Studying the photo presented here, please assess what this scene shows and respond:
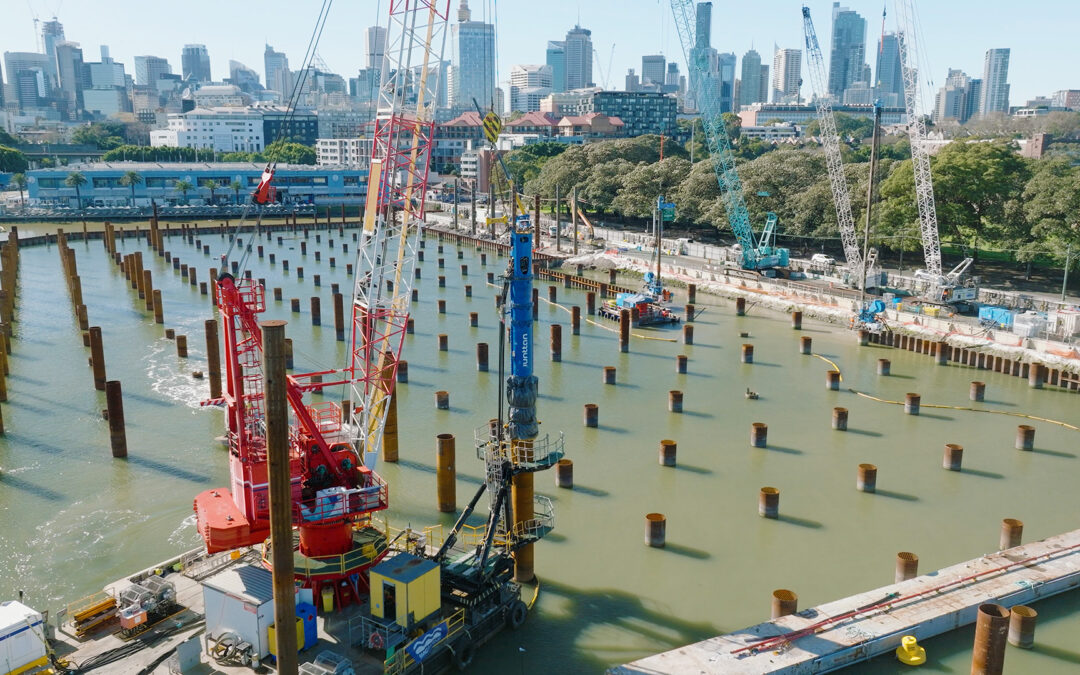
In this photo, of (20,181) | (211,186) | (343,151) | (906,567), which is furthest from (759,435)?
Answer: (343,151)

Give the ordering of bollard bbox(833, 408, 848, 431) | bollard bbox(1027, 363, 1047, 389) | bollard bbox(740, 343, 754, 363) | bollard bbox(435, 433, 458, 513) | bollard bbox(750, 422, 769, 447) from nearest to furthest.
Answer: bollard bbox(435, 433, 458, 513) < bollard bbox(750, 422, 769, 447) < bollard bbox(833, 408, 848, 431) < bollard bbox(1027, 363, 1047, 389) < bollard bbox(740, 343, 754, 363)

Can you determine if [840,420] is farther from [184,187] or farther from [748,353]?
[184,187]

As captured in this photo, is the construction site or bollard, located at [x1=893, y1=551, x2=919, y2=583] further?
bollard, located at [x1=893, y1=551, x2=919, y2=583]

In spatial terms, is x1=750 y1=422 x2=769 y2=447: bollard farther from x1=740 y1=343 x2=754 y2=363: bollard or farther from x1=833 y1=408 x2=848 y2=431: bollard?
x1=740 y1=343 x2=754 y2=363: bollard

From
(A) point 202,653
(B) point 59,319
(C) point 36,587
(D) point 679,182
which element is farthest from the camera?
(D) point 679,182

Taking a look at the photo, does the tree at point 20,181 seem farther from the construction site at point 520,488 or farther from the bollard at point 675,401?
the bollard at point 675,401

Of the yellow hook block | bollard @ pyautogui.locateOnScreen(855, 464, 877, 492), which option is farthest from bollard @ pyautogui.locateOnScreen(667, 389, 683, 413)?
the yellow hook block

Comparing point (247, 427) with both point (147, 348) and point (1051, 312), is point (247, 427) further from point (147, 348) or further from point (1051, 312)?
point (1051, 312)

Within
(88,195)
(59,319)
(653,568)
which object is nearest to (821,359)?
(653,568)
